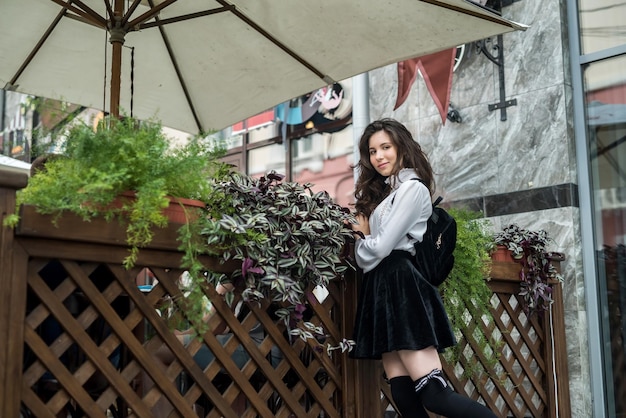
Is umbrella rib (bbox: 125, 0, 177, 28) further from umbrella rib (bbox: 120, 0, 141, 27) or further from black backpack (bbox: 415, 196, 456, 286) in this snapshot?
black backpack (bbox: 415, 196, 456, 286)

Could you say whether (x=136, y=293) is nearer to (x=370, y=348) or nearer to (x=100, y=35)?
(x=370, y=348)

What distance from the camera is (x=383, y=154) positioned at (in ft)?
11.9

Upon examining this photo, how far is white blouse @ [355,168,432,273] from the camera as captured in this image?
326 centimetres

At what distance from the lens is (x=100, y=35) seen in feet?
15.9

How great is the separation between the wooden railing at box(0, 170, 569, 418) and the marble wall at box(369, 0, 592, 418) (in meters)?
2.41

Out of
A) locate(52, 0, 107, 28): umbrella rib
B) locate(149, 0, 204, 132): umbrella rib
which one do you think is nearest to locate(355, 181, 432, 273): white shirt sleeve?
locate(52, 0, 107, 28): umbrella rib

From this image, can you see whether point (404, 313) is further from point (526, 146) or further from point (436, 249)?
point (526, 146)

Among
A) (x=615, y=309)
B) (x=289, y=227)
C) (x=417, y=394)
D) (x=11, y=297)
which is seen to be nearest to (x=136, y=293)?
(x=11, y=297)

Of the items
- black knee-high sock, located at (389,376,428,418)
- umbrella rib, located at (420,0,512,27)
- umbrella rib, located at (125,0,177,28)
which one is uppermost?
umbrella rib, located at (125,0,177,28)

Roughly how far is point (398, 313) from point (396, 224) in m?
0.40

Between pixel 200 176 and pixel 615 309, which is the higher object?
pixel 200 176

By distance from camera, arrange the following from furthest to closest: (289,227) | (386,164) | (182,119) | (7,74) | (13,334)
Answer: (182,119), (7,74), (386,164), (289,227), (13,334)

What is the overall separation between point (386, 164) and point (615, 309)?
2728 millimetres

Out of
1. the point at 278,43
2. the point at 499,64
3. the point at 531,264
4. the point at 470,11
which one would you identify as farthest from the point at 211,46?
the point at 499,64
